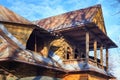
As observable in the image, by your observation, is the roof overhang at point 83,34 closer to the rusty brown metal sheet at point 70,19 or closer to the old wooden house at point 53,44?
the old wooden house at point 53,44

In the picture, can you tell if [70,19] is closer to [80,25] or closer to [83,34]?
[83,34]

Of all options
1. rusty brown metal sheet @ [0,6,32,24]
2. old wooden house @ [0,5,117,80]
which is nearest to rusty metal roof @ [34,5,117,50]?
old wooden house @ [0,5,117,80]

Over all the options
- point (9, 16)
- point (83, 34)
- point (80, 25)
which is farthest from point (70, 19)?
point (9, 16)

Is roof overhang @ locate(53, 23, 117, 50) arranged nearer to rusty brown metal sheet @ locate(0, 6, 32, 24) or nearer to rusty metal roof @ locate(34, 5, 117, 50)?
rusty metal roof @ locate(34, 5, 117, 50)

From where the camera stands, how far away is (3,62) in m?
14.8

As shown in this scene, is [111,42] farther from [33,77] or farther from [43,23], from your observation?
[33,77]

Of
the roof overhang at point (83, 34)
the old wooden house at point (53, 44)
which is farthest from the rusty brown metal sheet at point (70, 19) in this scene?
the roof overhang at point (83, 34)

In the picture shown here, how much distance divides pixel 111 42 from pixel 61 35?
5896 millimetres

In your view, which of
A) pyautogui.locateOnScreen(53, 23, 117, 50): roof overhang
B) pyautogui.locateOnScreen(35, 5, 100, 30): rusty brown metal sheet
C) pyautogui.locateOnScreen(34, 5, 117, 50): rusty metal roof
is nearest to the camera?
pyautogui.locateOnScreen(53, 23, 117, 50): roof overhang

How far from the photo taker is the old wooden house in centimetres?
1578

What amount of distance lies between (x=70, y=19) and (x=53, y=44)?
10.3 feet

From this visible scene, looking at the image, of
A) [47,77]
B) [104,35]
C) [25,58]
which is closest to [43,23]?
[104,35]

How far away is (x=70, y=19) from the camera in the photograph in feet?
78.6

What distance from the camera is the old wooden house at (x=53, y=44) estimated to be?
15781 millimetres
